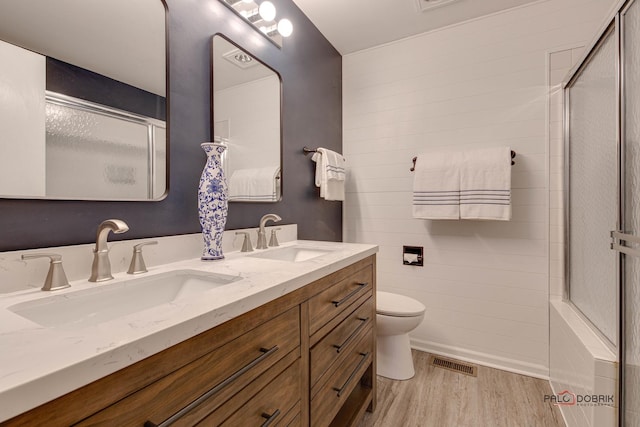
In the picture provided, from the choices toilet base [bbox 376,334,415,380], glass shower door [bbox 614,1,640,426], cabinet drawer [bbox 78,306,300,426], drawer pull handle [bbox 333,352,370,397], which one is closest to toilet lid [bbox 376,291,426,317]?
toilet base [bbox 376,334,415,380]

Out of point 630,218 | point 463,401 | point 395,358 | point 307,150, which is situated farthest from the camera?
point 307,150

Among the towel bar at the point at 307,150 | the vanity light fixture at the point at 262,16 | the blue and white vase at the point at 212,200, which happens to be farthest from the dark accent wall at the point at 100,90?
the towel bar at the point at 307,150

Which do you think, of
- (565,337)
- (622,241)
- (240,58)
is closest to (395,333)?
(565,337)

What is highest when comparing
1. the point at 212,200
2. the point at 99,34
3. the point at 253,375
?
the point at 99,34

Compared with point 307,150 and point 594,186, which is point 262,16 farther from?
point 594,186

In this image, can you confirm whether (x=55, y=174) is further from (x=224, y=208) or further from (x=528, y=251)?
(x=528, y=251)

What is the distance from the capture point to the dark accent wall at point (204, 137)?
831 mm

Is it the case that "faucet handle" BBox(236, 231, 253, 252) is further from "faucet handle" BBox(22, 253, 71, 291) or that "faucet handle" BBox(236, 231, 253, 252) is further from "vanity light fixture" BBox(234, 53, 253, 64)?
"vanity light fixture" BBox(234, 53, 253, 64)

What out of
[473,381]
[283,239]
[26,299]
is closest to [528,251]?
[473,381]

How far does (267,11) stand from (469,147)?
150cm

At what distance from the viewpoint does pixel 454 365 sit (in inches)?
78.5

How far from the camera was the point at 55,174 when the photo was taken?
2.70ft

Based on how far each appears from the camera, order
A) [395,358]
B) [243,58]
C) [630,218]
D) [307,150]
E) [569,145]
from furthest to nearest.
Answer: [307,150]
[395,358]
[569,145]
[243,58]
[630,218]

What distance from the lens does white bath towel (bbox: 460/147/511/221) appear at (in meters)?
1.82
